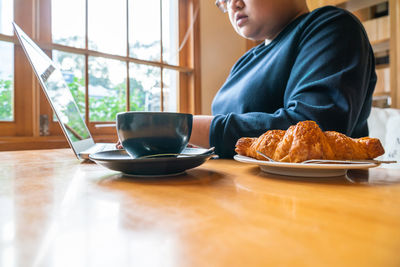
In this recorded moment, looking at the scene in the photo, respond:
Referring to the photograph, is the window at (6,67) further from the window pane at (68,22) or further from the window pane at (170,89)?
the window pane at (170,89)

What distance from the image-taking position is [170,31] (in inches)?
89.4

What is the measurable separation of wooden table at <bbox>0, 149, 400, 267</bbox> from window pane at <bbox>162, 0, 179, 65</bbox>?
202 cm

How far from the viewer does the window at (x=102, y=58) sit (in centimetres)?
146

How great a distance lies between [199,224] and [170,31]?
7.49 ft

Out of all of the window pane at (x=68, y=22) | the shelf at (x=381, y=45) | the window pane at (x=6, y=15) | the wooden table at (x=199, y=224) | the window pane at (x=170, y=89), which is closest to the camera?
the wooden table at (x=199, y=224)

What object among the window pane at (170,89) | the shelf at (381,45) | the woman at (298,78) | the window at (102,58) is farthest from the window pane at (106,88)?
the shelf at (381,45)

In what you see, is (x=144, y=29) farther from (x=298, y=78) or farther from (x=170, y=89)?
(x=298, y=78)

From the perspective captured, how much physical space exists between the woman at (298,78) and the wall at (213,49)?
54.7 inches

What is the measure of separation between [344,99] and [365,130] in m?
0.45

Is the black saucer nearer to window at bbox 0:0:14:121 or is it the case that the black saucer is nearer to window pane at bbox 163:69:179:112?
window at bbox 0:0:14:121

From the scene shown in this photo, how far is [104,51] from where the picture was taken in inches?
71.3

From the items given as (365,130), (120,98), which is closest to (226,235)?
(365,130)

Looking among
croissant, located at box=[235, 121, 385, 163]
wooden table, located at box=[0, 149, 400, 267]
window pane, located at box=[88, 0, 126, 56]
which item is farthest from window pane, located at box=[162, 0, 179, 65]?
wooden table, located at box=[0, 149, 400, 267]

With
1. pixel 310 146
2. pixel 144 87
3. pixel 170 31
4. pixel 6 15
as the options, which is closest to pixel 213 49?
pixel 170 31
